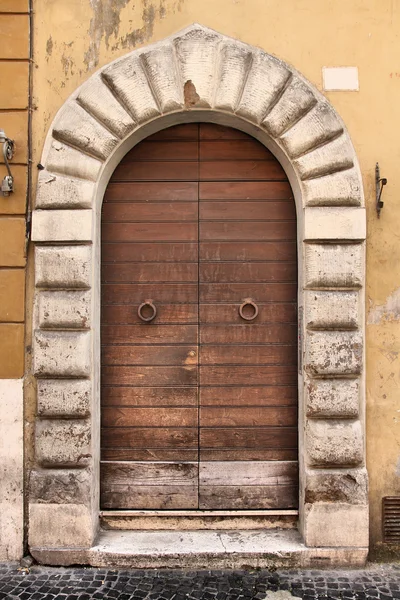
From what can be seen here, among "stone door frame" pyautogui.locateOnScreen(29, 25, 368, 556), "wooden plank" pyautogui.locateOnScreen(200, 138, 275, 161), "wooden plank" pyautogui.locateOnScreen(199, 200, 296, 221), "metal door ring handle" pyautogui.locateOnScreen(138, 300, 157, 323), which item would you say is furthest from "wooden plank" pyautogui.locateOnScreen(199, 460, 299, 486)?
"wooden plank" pyautogui.locateOnScreen(200, 138, 275, 161)

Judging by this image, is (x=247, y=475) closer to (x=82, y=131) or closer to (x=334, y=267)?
(x=334, y=267)

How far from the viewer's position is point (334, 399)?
3.92 m

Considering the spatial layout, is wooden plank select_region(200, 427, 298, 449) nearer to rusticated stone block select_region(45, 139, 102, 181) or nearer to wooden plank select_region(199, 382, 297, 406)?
wooden plank select_region(199, 382, 297, 406)

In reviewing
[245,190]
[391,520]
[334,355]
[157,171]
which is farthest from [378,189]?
[391,520]

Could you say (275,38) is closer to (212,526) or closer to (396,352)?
(396,352)

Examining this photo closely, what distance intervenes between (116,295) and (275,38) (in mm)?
2360

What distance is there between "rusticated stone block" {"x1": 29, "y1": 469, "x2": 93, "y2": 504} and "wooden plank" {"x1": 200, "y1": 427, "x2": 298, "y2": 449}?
0.95 m

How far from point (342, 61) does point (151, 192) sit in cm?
180

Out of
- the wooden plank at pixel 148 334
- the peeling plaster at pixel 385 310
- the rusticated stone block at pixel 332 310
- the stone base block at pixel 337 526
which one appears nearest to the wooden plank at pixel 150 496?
the stone base block at pixel 337 526

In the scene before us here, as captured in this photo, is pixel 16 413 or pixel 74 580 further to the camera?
pixel 16 413

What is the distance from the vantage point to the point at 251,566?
3.82 meters

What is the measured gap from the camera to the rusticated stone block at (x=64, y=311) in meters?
3.93

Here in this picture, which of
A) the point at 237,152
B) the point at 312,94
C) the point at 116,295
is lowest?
the point at 116,295

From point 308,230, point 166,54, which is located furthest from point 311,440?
point 166,54
